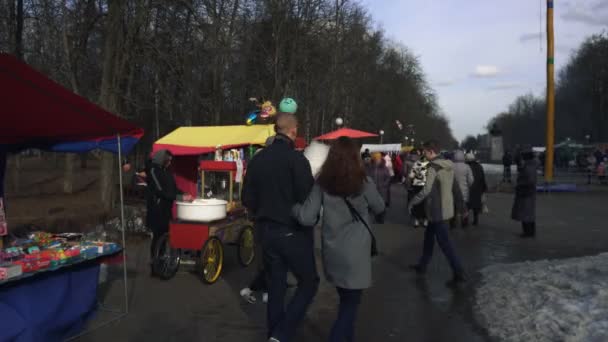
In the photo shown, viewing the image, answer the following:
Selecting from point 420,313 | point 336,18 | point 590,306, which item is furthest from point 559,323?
point 336,18

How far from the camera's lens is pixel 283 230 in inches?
156

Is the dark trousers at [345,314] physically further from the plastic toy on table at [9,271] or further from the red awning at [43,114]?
the red awning at [43,114]

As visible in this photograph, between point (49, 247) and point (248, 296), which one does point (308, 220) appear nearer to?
point (248, 296)

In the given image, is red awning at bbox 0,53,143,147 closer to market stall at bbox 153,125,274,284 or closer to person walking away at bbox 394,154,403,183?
market stall at bbox 153,125,274,284

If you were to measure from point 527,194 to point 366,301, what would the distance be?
593 centimetres

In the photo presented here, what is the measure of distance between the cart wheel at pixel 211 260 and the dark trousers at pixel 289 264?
2704 mm

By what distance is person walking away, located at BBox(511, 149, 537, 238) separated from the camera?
10375 mm

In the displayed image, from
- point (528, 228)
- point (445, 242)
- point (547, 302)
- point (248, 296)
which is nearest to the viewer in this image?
point (547, 302)

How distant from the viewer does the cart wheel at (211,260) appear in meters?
6.62

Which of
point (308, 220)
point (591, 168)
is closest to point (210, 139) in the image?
point (308, 220)

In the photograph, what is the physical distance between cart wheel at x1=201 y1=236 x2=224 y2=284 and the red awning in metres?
1.83

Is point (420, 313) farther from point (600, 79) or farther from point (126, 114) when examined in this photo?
point (600, 79)

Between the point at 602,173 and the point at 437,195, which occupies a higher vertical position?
the point at 437,195

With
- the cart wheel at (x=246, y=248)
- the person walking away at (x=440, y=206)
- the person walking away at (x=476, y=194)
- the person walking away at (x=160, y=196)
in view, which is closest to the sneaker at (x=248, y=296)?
the person walking away at (x=160, y=196)
